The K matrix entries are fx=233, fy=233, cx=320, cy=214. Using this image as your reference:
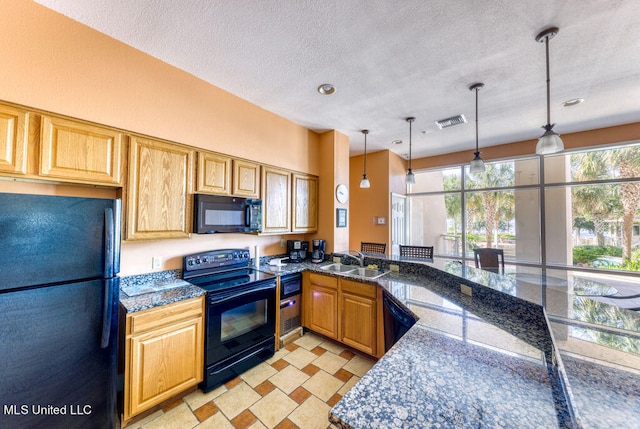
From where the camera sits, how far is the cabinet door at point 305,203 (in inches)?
127

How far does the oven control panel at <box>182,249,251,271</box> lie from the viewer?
2.30 meters

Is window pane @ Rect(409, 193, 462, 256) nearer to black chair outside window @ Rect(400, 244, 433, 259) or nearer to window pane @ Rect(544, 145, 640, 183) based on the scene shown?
window pane @ Rect(544, 145, 640, 183)

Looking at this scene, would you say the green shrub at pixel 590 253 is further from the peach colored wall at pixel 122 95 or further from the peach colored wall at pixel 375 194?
the peach colored wall at pixel 122 95

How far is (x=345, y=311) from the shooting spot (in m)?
2.55

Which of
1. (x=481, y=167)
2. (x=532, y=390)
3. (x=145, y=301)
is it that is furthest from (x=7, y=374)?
(x=481, y=167)

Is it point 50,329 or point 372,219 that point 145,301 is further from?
point 372,219

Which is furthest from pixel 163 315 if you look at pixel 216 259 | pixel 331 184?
pixel 331 184

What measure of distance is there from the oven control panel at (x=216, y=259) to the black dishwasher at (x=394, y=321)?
1.63m

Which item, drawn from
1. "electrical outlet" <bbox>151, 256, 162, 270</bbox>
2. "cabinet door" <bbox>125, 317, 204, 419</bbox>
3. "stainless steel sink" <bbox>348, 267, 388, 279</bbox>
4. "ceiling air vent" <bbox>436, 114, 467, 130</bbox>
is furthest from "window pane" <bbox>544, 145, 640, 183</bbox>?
"electrical outlet" <bbox>151, 256, 162, 270</bbox>

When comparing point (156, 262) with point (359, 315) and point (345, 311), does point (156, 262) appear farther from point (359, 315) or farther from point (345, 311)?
point (359, 315)

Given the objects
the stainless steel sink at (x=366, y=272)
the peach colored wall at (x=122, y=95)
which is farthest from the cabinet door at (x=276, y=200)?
the stainless steel sink at (x=366, y=272)

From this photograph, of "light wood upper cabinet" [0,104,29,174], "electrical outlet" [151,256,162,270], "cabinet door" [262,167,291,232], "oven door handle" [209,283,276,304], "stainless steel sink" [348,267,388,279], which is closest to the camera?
"light wood upper cabinet" [0,104,29,174]

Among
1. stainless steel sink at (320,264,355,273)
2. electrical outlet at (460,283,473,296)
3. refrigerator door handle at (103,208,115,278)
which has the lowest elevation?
stainless steel sink at (320,264,355,273)

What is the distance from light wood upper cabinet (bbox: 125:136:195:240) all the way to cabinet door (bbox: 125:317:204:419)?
30.7 inches
